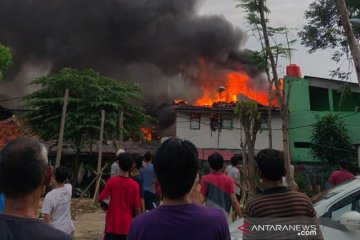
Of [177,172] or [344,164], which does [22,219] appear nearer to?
[177,172]

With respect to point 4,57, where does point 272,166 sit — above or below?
below

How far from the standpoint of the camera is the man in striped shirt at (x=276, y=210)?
2375 mm

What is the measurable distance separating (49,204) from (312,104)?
23780 mm

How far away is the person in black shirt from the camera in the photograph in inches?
59.4

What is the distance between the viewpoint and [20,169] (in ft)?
5.15

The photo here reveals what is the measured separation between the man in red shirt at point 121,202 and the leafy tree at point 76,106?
1160 cm

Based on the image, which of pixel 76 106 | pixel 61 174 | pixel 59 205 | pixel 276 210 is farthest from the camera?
pixel 76 106

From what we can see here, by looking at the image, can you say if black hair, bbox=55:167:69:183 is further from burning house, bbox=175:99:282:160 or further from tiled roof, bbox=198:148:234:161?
burning house, bbox=175:99:282:160

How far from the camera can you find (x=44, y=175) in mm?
1653

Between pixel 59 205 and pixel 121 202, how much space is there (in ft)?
2.22

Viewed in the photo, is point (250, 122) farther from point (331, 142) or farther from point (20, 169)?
point (20, 169)

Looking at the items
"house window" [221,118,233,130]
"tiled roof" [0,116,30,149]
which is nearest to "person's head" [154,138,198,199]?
"tiled roof" [0,116,30,149]

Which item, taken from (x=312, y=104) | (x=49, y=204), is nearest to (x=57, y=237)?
(x=49, y=204)

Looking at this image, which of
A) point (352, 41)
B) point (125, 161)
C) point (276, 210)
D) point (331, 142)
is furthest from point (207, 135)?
point (276, 210)
